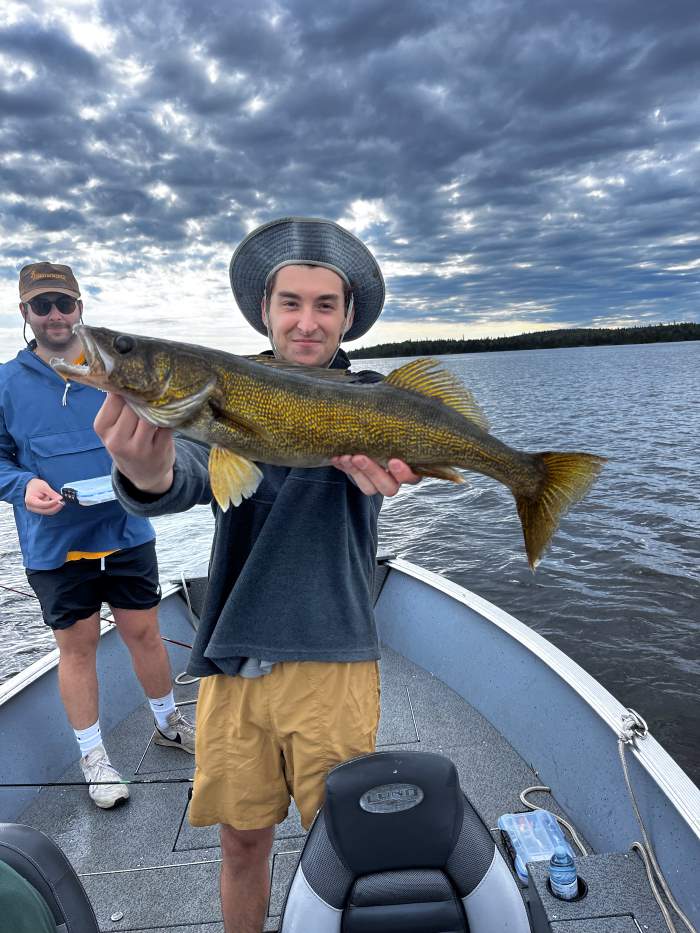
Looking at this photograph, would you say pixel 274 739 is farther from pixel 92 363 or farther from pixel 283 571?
pixel 92 363

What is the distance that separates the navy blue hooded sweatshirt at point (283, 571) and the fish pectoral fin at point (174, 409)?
247mm

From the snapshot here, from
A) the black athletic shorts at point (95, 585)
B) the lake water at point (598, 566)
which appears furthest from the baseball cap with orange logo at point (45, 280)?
the lake water at point (598, 566)

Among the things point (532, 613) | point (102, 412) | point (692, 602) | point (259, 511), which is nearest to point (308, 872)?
point (259, 511)

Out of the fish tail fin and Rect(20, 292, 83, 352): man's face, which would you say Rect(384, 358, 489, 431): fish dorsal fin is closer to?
the fish tail fin

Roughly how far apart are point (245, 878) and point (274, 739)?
669 millimetres

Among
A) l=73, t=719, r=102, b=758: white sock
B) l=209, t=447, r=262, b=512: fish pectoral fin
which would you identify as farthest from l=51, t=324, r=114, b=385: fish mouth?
l=73, t=719, r=102, b=758: white sock

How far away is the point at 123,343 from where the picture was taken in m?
2.45

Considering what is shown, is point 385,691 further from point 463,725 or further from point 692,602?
point 692,602

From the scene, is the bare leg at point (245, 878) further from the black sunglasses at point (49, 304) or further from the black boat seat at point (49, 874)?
the black sunglasses at point (49, 304)

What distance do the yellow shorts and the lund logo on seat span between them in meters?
0.66

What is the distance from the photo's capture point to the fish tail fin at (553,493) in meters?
2.82

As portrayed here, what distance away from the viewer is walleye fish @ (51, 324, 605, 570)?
243 cm

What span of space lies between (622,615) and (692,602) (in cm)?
116

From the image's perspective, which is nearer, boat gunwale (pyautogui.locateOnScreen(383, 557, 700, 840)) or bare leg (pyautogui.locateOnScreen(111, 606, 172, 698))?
boat gunwale (pyautogui.locateOnScreen(383, 557, 700, 840))
